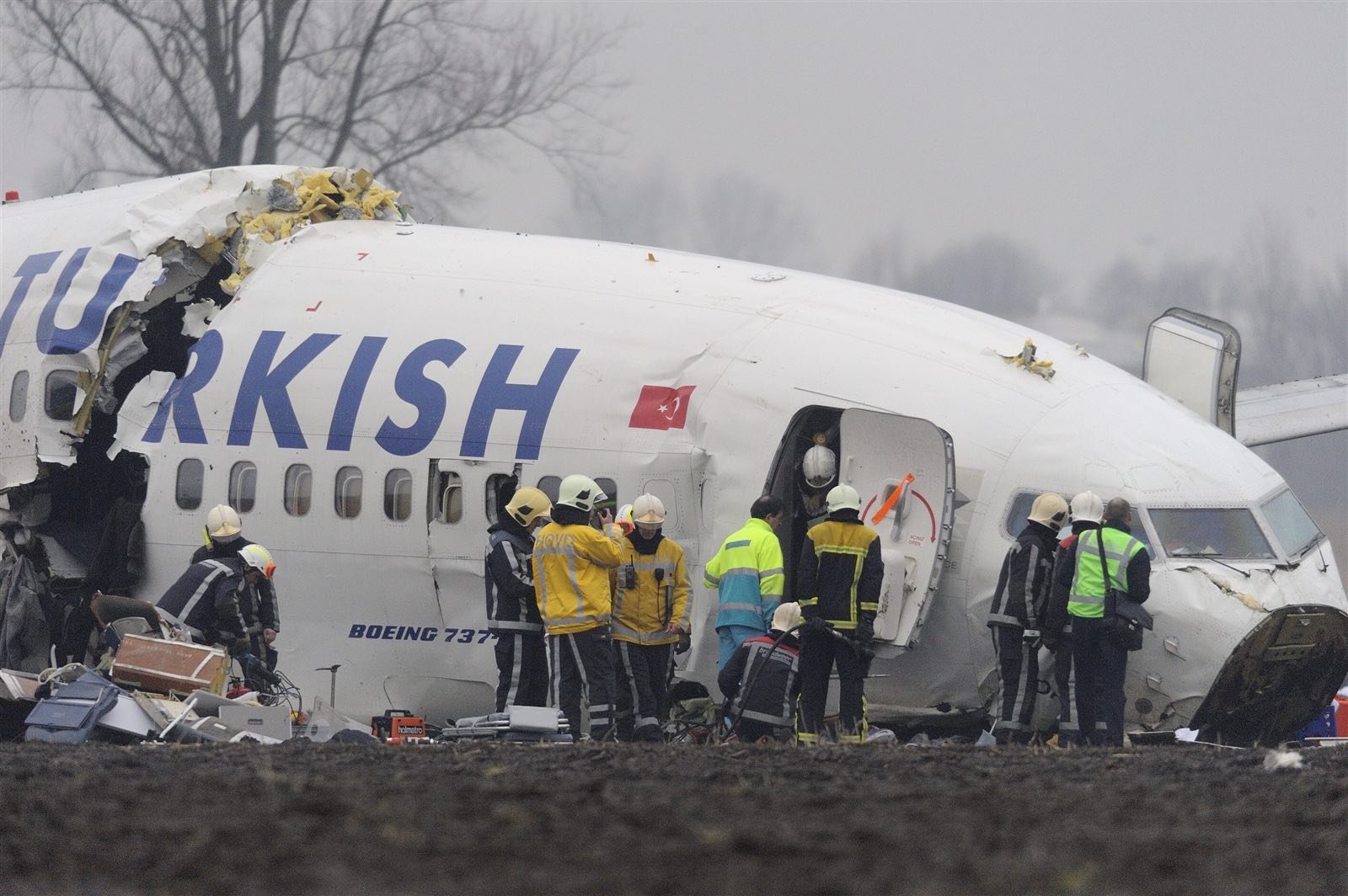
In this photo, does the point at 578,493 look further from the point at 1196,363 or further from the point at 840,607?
the point at 1196,363

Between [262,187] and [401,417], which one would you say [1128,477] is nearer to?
[401,417]

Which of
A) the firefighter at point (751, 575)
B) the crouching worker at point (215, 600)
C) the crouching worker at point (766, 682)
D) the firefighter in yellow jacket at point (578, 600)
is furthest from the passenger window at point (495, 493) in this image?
the crouching worker at point (766, 682)

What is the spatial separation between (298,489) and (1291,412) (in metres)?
11.6

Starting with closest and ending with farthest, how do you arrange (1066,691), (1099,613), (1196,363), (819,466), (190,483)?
(1099,613) < (1066,691) < (819,466) < (190,483) < (1196,363)

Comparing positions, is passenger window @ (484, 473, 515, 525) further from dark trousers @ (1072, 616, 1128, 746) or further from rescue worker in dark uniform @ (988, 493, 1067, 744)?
dark trousers @ (1072, 616, 1128, 746)

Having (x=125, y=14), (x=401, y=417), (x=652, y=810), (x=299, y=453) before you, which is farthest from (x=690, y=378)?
(x=125, y=14)

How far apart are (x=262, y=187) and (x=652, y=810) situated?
9.84 metres

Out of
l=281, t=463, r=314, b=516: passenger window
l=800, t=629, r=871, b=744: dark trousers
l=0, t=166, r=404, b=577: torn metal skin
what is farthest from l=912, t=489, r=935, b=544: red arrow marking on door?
l=0, t=166, r=404, b=577: torn metal skin

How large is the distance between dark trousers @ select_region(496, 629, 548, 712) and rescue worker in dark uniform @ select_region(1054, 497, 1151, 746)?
3.75 m

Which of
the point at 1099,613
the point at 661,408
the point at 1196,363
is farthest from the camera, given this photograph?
the point at 1196,363

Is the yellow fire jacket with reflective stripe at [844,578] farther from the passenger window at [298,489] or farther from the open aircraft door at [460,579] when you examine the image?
the passenger window at [298,489]

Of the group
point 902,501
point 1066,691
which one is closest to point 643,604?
point 902,501

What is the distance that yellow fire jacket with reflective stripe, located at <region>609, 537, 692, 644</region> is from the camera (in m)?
12.0

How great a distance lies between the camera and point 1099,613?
1148cm
